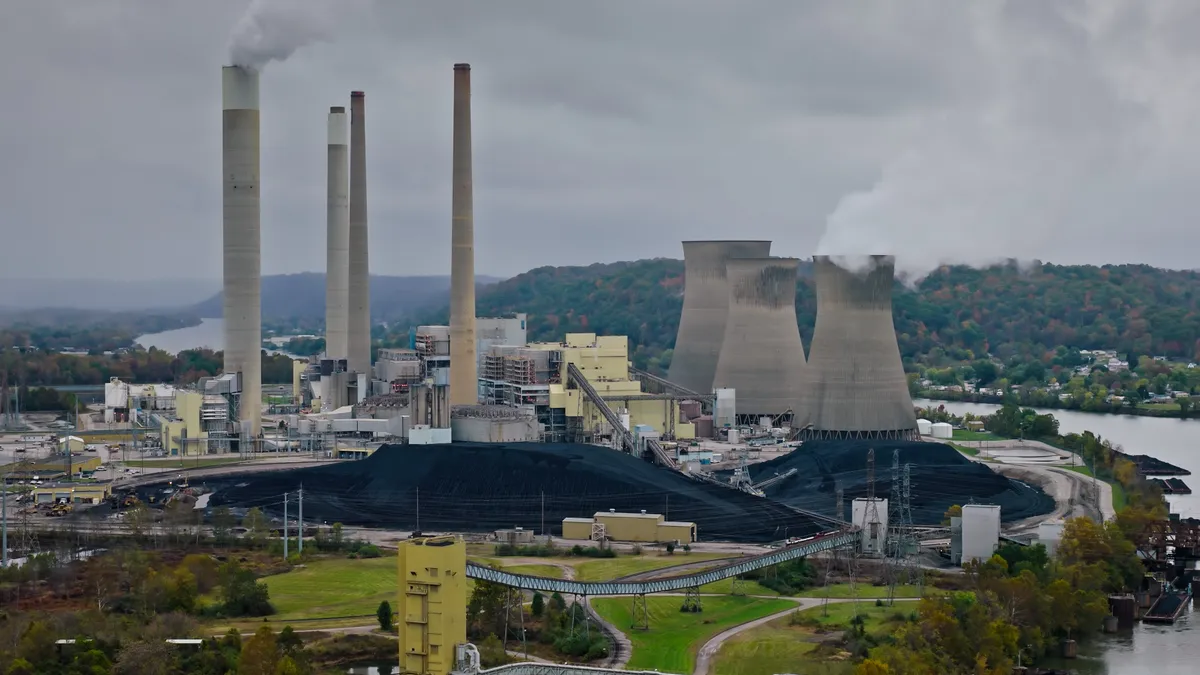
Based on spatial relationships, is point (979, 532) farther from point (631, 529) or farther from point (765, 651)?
point (765, 651)


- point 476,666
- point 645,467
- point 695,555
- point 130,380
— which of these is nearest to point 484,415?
point 645,467

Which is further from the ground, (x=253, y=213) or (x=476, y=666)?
(x=253, y=213)

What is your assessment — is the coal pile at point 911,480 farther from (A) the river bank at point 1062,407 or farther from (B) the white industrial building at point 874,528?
(A) the river bank at point 1062,407

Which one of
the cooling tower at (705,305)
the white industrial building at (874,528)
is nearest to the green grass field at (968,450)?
the cooling tower at (705,305)

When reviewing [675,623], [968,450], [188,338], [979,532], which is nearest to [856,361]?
[968,450]

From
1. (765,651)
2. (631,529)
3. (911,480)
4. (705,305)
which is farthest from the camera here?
(705,305)

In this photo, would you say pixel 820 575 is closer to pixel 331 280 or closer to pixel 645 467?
pixel 645 467
